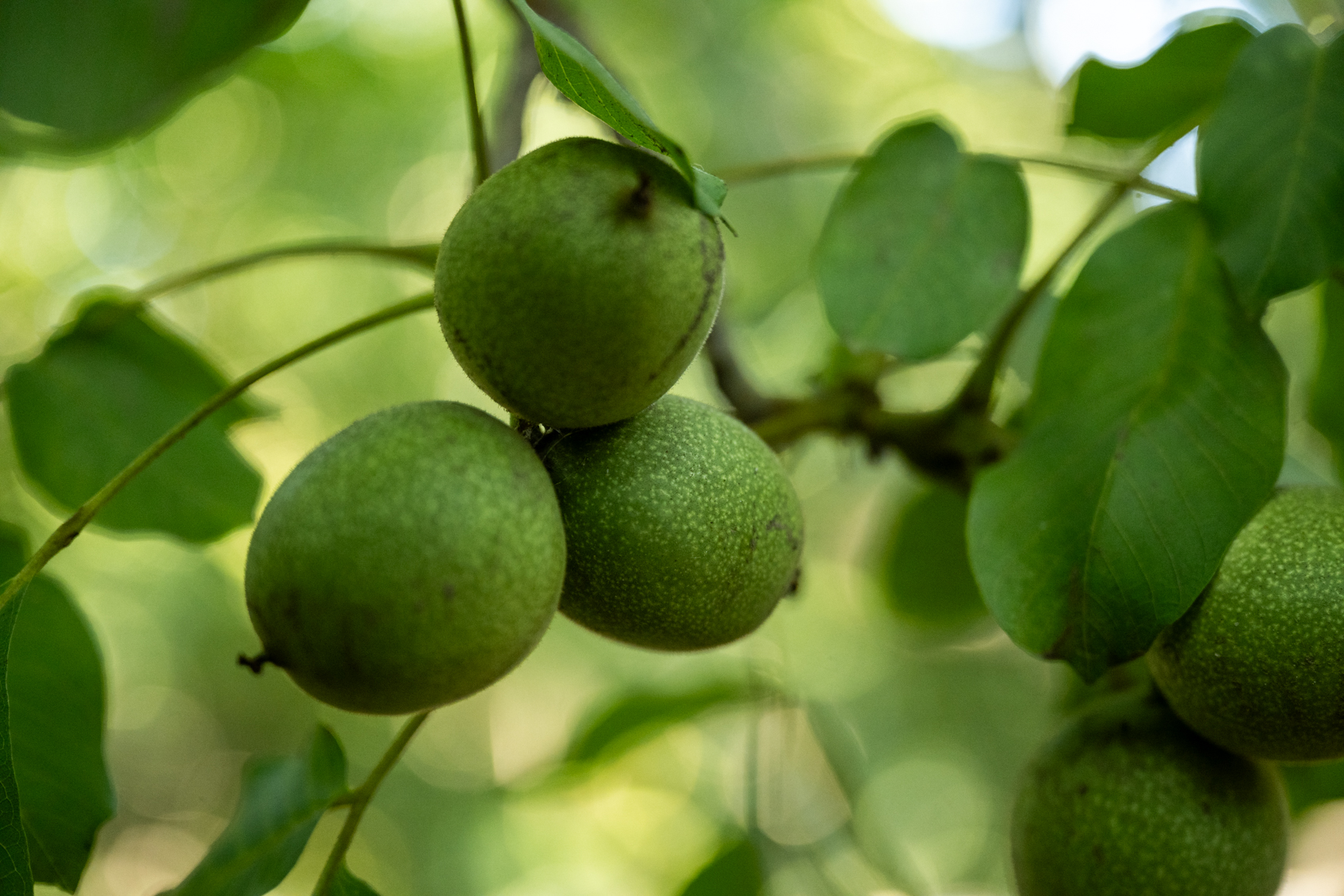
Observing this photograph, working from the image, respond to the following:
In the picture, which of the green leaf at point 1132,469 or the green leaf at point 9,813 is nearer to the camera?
the green leaf at point 9,813

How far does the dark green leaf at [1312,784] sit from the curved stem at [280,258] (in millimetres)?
1247

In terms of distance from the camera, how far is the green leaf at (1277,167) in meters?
0.92

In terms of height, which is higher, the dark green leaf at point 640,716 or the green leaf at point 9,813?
the green leaf at point 9,813

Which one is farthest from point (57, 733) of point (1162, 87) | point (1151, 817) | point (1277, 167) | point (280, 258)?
point (1162, 87)

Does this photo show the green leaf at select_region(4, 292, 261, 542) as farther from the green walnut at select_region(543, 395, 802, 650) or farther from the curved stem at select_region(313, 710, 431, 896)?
the green walnut at select_region(543, 395, 802, 650)

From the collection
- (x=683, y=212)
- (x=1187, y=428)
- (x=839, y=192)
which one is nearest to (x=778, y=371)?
(x=839, y=192)

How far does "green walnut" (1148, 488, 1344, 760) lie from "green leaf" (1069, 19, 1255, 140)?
0.50 metres

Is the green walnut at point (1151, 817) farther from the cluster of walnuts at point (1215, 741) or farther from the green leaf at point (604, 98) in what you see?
the green leaf at point (604, 98)

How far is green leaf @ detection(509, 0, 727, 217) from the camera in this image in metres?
0.62

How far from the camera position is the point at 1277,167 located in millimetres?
944

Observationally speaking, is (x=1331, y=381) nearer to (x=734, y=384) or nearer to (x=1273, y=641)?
(x=1273, y=641)

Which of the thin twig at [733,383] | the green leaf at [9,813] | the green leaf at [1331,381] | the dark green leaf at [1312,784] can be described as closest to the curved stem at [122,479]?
the green leaf at [9,813]

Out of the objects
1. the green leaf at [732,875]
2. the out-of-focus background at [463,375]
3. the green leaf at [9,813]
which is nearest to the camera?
the green leaf at [9,813]

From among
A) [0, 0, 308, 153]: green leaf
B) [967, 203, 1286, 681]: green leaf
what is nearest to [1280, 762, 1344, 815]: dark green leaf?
[967, 203, 1286, 681]: green leaf
